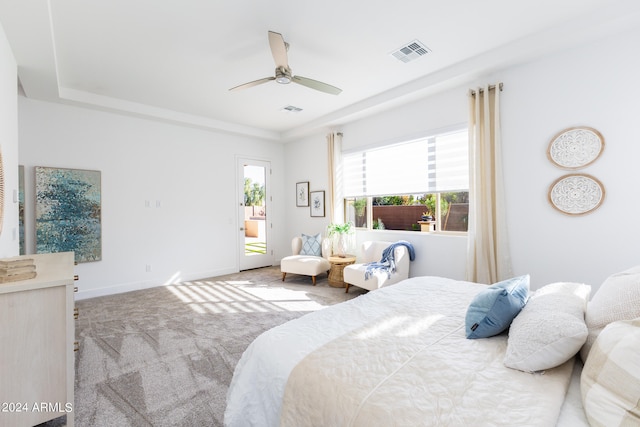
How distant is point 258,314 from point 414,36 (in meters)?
3.46

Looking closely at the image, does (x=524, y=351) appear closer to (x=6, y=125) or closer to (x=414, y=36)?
Result: (x=414, y=36)

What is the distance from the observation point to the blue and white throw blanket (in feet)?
12.9

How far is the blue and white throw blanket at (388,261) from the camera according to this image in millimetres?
3924

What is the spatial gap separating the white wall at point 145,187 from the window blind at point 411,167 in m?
2.44

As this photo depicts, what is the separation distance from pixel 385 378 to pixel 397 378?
5 cm

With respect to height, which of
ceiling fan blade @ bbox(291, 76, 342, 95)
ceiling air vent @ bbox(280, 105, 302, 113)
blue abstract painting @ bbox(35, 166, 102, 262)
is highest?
ceiling air vent @ bbox(280, 105, 302, 113)

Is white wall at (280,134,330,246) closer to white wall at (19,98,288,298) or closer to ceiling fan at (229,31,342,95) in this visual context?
white wall at (19,98,288,298)

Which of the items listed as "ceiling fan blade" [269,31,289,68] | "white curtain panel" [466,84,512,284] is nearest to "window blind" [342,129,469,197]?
"white curtain panel" [466,84,512,284]

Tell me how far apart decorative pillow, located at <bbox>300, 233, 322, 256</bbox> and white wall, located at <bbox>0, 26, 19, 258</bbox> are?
12.4 feet

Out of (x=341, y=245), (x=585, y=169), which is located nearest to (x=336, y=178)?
(x=341, y=245)

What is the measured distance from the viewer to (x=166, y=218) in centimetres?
495

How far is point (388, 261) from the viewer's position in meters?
4.11

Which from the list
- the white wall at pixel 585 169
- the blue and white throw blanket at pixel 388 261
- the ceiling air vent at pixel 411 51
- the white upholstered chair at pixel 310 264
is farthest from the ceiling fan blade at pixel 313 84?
the white upholstered chair at pixel 310 264

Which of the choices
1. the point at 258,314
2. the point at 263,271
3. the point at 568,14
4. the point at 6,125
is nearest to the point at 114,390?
the point at 258,314
